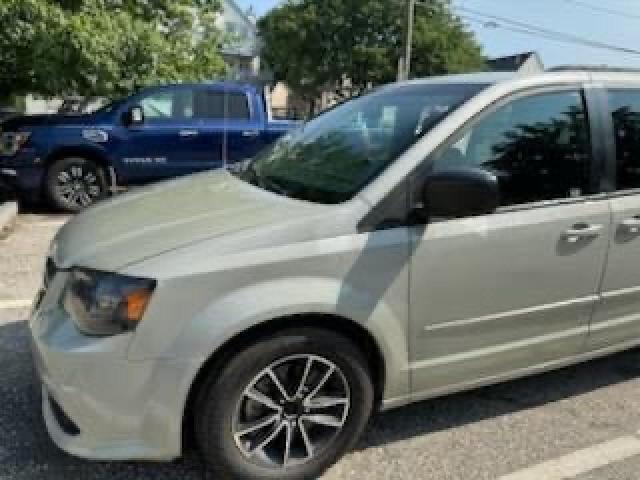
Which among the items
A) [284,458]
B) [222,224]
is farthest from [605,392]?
[222,224]

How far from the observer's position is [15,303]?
5316 mm

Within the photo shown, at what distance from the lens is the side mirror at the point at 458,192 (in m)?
3.07

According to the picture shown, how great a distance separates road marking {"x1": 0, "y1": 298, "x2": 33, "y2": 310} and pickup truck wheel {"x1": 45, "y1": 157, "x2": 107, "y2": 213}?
3.90 metres

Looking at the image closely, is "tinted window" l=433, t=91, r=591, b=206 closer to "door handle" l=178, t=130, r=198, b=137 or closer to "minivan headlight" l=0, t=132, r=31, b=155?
"door handle" l=178, t=130, r=198, b=137

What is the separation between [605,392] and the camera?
4137 mm

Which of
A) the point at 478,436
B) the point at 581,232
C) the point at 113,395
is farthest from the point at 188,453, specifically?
the point at 581,232

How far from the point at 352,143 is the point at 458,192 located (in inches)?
29.6

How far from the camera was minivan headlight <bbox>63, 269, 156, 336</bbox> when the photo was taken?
2764mm

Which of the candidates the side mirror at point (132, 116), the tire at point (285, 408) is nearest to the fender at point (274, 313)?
the tire at point (285, 408)

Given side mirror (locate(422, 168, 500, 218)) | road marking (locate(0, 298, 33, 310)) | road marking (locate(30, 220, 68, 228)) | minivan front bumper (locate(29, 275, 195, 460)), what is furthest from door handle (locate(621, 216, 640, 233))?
road marking (locate(30, 220, 68, 228))

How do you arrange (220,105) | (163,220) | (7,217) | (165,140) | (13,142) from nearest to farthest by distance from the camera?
(163,220) < (7,217) < (13,142) < (165,140) < (220,105)

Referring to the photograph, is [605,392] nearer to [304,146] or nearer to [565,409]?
[565,409]

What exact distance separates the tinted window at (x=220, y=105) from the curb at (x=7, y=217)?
2687 mm

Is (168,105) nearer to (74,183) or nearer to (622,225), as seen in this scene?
(74,183)
